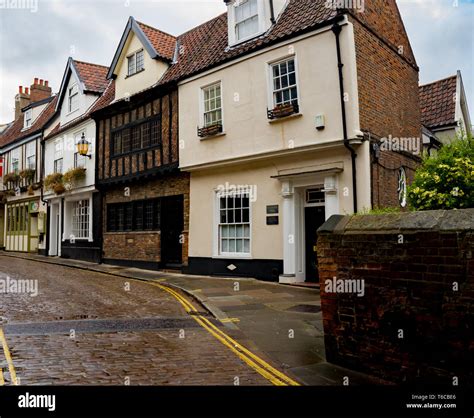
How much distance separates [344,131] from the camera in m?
10.6

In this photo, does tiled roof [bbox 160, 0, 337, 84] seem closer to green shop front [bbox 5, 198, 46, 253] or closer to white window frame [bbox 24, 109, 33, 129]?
green shop front [bbox 5, 198, 46, 253]

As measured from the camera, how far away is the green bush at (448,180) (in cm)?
635

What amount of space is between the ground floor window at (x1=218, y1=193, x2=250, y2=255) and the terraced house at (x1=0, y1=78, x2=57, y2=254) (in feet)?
50.8

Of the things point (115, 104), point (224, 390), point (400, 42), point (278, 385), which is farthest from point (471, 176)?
point (115, 104)

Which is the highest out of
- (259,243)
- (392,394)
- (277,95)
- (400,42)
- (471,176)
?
(400,42)

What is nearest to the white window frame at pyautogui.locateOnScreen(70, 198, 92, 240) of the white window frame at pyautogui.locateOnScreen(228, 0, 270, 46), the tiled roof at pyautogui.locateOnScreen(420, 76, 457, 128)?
the white window frame at pyautogui.locateOnScreen(228, 0, 270, 46)

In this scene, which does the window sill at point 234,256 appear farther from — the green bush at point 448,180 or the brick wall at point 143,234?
the green bush at point 448,180

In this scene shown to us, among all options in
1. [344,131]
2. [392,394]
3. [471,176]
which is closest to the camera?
[392,394]

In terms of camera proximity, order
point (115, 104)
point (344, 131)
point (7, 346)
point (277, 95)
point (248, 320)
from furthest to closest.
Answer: point (115, 104) → point (277, 95) → point (344, 131) → point (248, 320) → point (7, 346)

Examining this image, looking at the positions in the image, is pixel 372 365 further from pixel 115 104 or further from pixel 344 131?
pixel 115 104

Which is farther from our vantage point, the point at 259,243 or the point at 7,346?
the point at 259,243

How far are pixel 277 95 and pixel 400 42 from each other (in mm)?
5051

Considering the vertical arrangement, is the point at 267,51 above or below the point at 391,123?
above

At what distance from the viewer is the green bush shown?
635 cm
